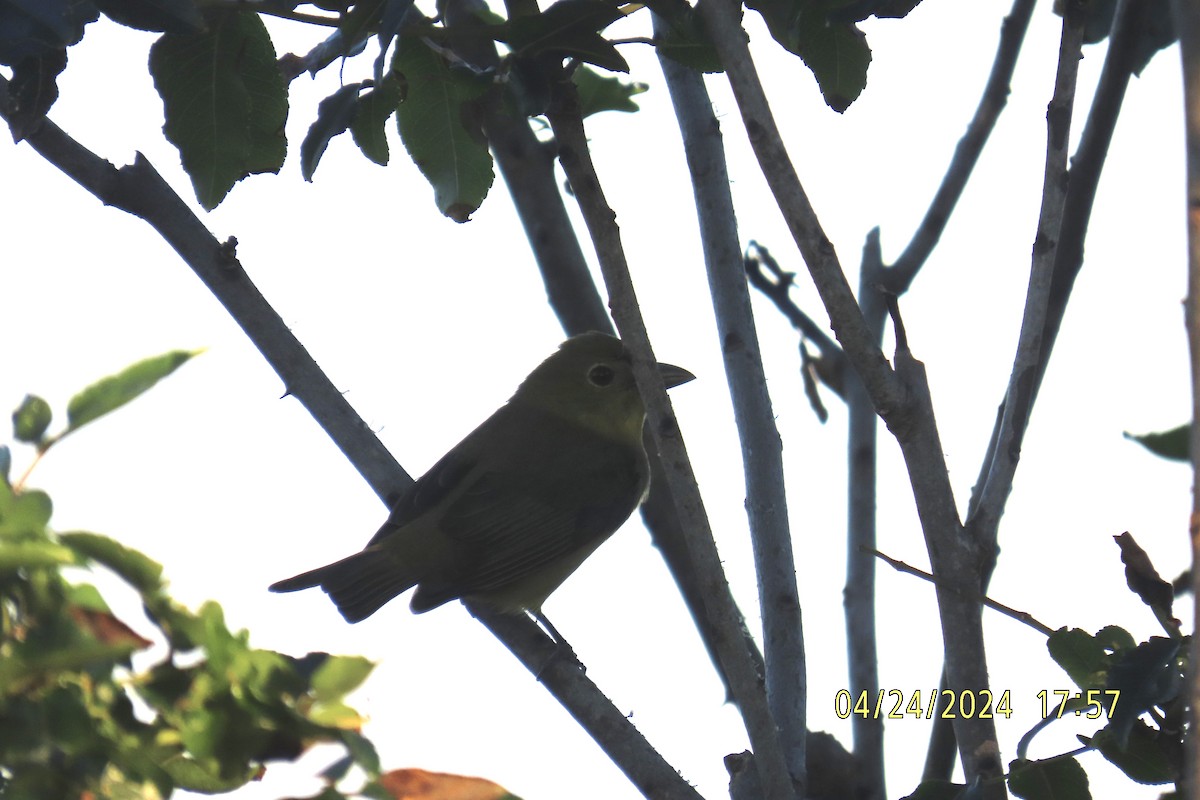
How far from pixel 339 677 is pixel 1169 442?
4.79 ft

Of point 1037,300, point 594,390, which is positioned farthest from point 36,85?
point 594,390

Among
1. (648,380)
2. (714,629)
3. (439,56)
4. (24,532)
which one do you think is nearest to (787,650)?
(714,629)

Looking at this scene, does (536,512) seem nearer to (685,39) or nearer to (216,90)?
(685,39)

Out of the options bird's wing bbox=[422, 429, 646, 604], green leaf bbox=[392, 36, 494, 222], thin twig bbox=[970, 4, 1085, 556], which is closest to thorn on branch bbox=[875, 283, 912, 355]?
thin twig bbox=[970, 4, 1085, 556]

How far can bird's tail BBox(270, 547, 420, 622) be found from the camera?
4645mm

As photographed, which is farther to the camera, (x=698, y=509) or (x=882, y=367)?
(x=698, y=509)

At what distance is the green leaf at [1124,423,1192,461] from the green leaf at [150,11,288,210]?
6.33 ft

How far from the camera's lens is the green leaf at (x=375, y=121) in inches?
125

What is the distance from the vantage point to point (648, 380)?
9.80ft

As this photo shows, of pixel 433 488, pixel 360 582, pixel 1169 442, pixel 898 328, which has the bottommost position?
pixel 1169 442

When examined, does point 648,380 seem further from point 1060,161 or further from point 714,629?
point 1060,161

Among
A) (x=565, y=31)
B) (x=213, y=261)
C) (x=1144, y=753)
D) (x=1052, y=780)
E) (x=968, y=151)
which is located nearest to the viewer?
(x=1144, y=753)

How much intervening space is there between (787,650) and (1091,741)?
51.3 inches

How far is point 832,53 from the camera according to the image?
309cm
